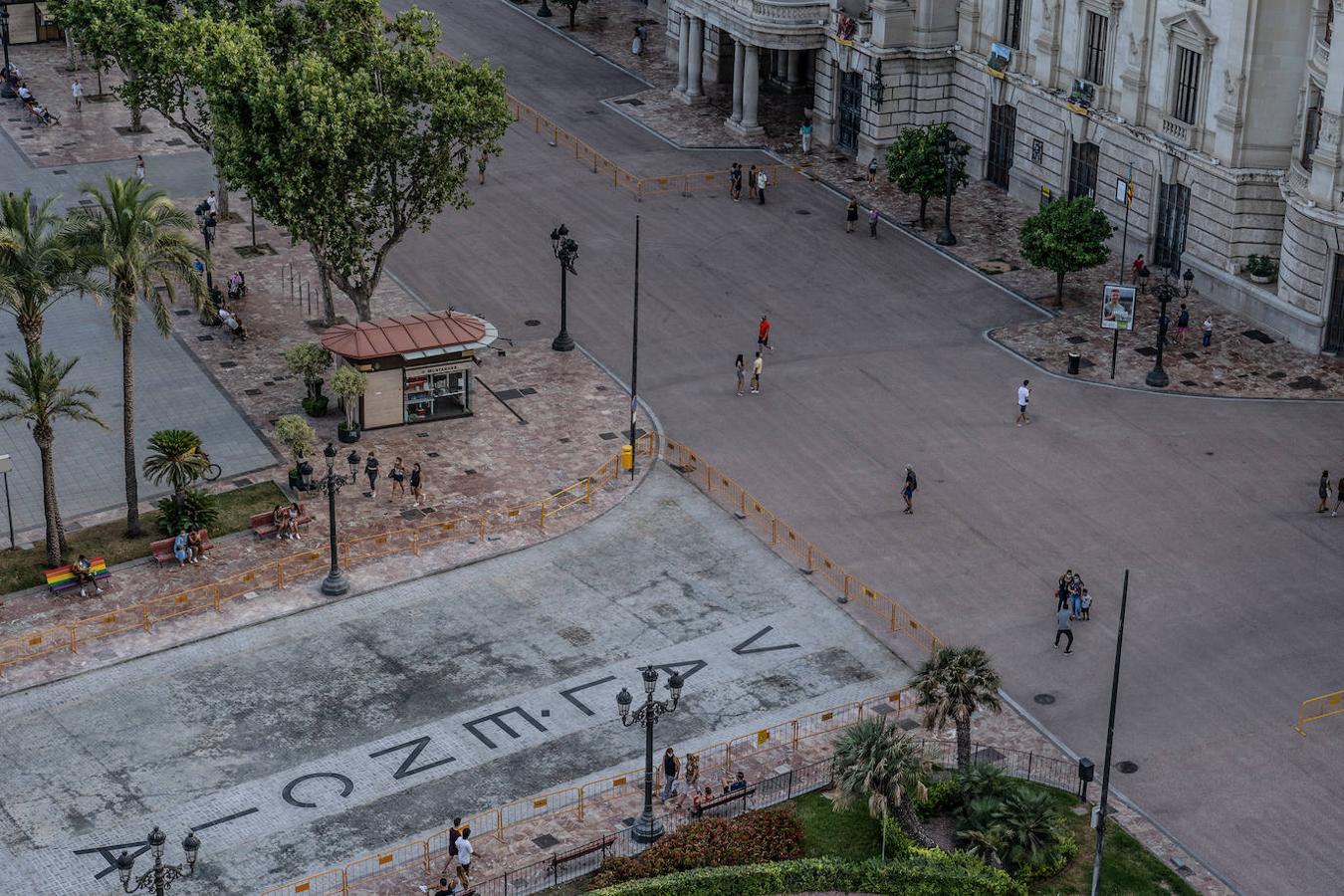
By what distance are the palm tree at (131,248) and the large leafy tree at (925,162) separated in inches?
1387

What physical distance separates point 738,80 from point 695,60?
415 centimetres

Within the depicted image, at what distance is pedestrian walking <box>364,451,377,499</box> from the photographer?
224 feet

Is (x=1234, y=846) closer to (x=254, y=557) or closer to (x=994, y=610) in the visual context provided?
(x=994, y=610)

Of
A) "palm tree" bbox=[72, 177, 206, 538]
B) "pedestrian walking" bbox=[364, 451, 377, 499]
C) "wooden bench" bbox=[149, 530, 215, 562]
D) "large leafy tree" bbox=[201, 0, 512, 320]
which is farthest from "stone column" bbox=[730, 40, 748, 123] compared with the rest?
"wooden bench" bbox=[149, 530, 215, 562]

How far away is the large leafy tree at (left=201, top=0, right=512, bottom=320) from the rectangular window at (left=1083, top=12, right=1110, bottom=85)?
2531 centimetres

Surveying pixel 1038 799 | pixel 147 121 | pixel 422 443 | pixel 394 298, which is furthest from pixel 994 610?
pixel 147 121

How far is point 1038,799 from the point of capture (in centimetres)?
5184

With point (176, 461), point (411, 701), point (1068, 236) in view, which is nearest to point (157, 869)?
point (411, 701)

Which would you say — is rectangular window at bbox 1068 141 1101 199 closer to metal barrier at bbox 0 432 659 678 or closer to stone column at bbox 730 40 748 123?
stone column at bbox 730 40 748 123

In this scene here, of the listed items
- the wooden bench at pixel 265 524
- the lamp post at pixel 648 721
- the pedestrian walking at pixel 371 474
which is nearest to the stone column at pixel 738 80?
the pedestrian walking at pixel 371 474

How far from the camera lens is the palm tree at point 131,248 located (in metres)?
61.3

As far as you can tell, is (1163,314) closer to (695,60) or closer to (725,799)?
(725,799)

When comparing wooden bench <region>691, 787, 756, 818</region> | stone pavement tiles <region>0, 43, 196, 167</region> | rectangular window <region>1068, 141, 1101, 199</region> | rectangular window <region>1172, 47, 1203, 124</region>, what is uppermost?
rectangular window <region>1172, 47, 1203, 124</region>

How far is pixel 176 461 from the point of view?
2574 inches
